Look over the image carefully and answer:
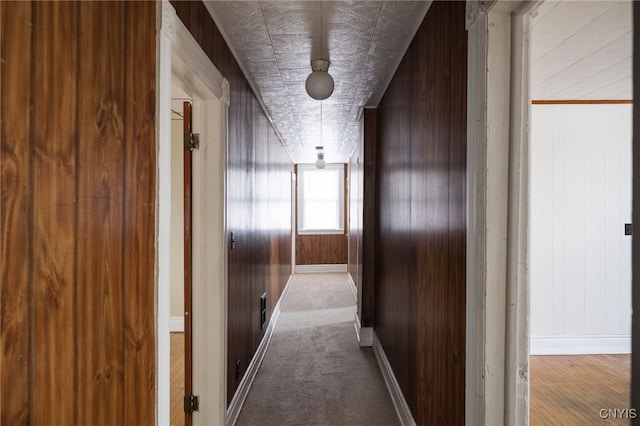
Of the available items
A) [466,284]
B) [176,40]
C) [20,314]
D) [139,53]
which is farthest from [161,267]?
[466,284]

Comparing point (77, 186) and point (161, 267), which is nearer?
point (77, 186)

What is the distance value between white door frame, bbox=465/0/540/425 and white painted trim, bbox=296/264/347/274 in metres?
7.22

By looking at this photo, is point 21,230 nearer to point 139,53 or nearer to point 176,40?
point 139,53

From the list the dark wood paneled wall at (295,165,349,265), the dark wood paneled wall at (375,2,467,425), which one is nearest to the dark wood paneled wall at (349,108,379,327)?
the dark wood paneled wall at (375,2,467,425)

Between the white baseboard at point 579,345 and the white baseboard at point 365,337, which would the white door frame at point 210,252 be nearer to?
the white baseboard at point 365,337

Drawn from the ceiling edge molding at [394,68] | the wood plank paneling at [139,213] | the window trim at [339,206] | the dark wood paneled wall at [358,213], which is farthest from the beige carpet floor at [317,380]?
the window trim at [339,206]

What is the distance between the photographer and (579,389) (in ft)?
9.36

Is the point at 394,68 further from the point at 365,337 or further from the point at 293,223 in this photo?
the point at 293,223

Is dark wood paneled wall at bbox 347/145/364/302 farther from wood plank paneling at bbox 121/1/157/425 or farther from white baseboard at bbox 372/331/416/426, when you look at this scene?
wood plank paneling at bbox 121/1/157/425

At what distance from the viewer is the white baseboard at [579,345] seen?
11.6 ft

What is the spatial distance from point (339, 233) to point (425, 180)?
653 cm

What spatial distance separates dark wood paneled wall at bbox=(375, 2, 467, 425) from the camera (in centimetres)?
147

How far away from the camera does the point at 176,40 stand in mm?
1464

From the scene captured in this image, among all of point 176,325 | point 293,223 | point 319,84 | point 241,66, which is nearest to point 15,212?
point 319,84
